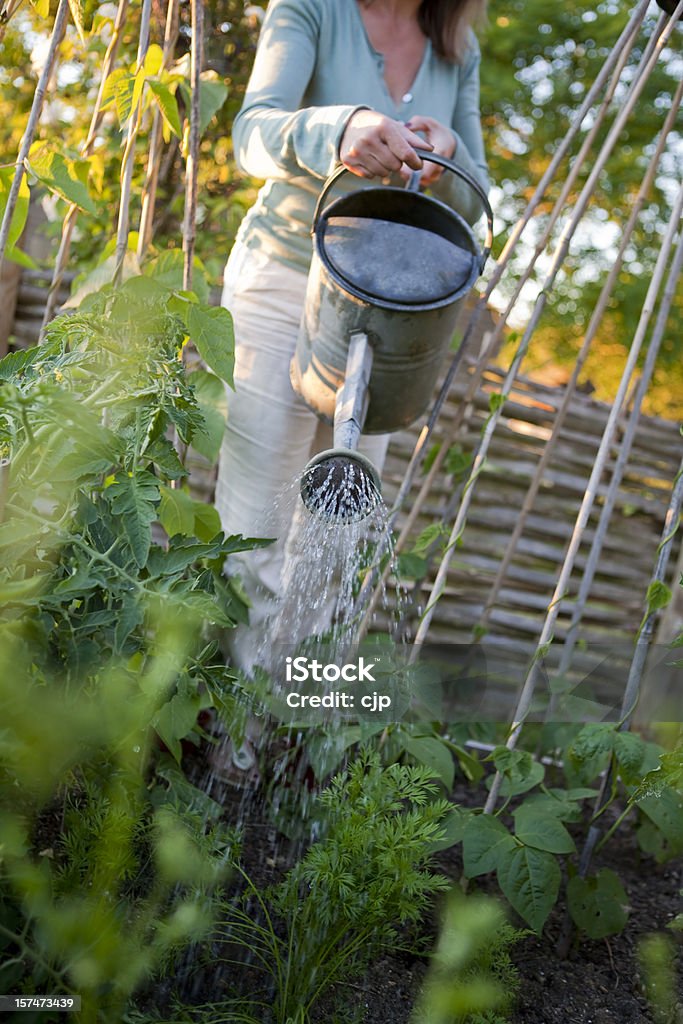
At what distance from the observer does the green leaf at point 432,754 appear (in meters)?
1.36

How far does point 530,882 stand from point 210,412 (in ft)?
2.57

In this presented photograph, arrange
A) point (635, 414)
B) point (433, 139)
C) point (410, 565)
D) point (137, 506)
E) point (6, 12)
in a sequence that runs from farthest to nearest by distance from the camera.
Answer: point (410, 565)
point (635, 414)
point (433, 139)
point (6, 12)
point (137, 506)

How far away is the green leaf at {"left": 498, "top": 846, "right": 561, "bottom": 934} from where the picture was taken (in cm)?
122

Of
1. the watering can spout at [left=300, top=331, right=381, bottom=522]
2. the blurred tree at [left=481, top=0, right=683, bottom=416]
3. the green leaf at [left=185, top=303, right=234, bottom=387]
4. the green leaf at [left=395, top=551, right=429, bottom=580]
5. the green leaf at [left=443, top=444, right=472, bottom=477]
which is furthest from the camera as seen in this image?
the blurred tree at [left=481, top=0, right=683, bottom=416]

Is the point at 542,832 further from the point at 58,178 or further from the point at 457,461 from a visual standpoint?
the point at 58,178

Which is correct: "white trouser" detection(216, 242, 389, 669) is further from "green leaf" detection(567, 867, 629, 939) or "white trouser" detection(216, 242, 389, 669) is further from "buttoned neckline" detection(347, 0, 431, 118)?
"green leaf" detection(567, 867, 629, 939)

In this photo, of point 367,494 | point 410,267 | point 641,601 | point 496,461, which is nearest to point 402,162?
point 410,267

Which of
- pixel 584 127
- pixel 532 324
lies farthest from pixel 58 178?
pixel 584 127

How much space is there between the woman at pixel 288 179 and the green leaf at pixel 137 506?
1.31 feet

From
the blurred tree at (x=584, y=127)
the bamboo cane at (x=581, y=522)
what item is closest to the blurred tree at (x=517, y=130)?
→ the blurred tree at (x=584, y=127)

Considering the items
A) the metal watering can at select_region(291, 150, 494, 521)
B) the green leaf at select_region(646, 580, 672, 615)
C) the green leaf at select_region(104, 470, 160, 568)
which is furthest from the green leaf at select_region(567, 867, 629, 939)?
the green leaf at select_region(104, 470, 160, 568)

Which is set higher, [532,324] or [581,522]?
[532,324]

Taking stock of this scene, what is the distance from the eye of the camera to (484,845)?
1.27 meters

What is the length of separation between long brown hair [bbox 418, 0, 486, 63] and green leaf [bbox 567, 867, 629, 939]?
1.38 m
